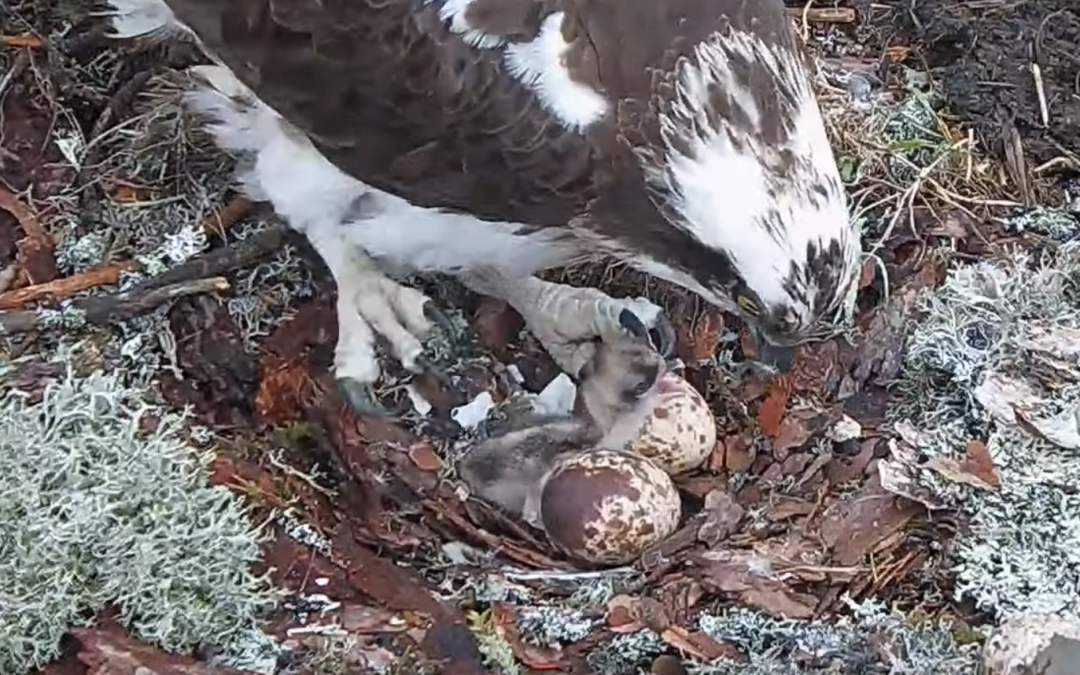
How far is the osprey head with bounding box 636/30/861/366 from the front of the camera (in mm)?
2912

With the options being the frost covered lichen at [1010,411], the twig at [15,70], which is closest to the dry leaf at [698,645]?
the frost covered lichen at [1010,411]

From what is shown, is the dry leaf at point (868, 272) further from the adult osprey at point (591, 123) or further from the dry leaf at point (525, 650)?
the dry leaf at point (525, 650)

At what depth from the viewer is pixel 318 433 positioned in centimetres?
329

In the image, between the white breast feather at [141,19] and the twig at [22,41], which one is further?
the twig at [22,41]

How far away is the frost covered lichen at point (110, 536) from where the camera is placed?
2.71m

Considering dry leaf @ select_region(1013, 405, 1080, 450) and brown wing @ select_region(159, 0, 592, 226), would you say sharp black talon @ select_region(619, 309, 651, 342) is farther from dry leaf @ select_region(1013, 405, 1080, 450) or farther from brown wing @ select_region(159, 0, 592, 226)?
dry leaf @ select_region(1013, 405, 1080, 450)

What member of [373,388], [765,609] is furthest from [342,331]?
[765,609]

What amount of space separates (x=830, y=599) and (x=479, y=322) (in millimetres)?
1008

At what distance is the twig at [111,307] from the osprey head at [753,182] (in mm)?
991

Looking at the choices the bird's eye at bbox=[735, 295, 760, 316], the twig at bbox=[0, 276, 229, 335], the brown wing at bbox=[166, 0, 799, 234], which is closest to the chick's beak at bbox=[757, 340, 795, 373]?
the bird's eye at bbox=[735, 295, 760, 316]

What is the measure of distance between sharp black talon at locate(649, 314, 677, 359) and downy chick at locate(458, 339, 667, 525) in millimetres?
68

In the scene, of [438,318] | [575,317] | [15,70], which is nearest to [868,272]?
[575,317]

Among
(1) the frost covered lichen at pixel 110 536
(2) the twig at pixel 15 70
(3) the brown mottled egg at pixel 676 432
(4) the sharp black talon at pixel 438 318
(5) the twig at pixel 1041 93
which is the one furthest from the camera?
(5) the twig at pixel 1041 93

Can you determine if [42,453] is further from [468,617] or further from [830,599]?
[830,599]
